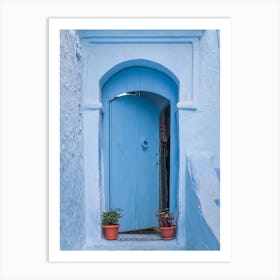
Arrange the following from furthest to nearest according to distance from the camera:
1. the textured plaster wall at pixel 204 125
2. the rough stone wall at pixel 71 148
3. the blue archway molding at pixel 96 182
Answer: the blue archway molding at pixel 96 182
the textured plaster wall at pixel 204 125
the rough stone wall at pixel 71 148

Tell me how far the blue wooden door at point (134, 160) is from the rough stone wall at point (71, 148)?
0.90m

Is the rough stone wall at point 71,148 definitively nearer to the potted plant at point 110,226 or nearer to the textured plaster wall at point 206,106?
the potted plant at point 110,226

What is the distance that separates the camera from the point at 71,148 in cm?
391

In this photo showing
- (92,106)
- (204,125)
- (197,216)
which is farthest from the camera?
(204,125)

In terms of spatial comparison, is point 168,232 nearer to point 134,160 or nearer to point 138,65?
point 134,160

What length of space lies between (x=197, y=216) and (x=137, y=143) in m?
1.78

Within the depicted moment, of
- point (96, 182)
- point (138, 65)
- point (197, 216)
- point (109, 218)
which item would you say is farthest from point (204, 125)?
point (109, 218)

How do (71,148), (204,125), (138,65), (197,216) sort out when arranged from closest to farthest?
(71,148), (197,216), (204,125), (138,65)

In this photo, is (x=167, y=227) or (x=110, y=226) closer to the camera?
(x=110, y=226)

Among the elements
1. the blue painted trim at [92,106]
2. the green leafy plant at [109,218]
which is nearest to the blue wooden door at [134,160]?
the green leafy plant at [109,218]

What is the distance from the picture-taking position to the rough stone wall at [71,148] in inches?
138

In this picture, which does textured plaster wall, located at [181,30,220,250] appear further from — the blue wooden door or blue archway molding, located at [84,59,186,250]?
the blue wooden door

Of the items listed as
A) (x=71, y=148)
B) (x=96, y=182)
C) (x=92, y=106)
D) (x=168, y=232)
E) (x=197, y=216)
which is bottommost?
(x=168, y=232)
